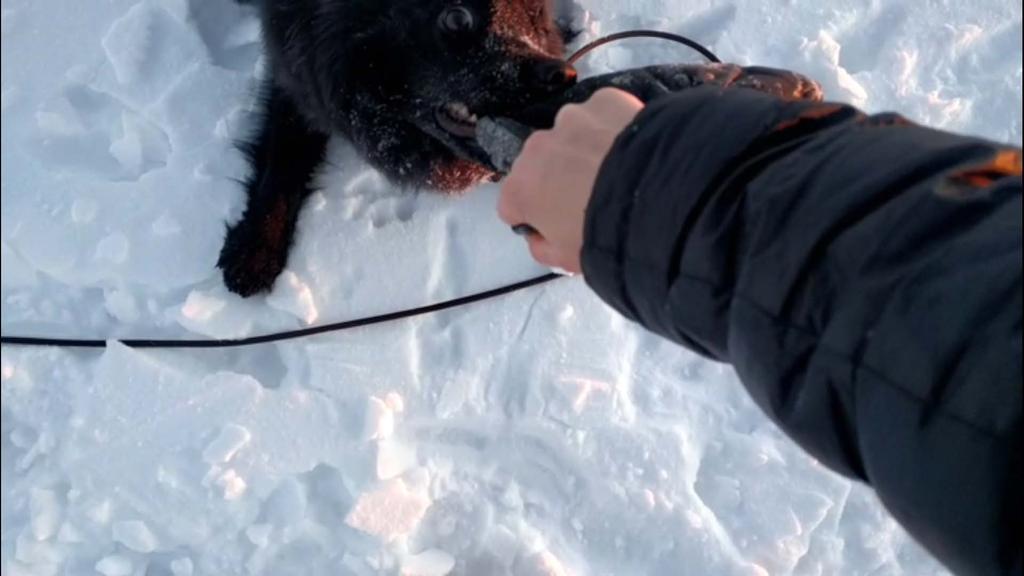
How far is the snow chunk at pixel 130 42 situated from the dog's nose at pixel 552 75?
4.65 ft

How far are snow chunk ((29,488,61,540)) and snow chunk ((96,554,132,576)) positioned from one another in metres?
0.18

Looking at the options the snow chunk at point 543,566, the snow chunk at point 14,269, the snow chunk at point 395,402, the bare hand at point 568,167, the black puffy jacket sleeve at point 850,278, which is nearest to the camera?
the black puffy jacket sleeve at point 850,278

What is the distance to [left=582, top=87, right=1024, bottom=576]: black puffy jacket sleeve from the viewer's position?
758 mm

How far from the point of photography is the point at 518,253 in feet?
7.77

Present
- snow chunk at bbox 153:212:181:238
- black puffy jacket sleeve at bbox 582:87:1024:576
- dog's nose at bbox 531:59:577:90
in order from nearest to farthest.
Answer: black puffy jacket sleeve at bbox 582:87:1024:576 < dog's nose at bbox 531:59:577:90 < snow chunk at bbox 153:212:181:238

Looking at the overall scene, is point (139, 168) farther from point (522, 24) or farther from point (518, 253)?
point (522, 24)

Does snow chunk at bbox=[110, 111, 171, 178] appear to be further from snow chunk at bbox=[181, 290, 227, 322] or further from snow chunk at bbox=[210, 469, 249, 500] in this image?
snow chunk at bbox=[210, 469, 249, 500]

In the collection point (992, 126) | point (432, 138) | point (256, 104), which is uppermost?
point (992, 126)

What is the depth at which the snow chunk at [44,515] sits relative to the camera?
2350mm

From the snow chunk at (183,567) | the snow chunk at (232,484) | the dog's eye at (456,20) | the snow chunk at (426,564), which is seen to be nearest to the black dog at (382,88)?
the dog's eye at (456,20)

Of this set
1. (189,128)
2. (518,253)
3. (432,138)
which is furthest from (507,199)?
(189,128)

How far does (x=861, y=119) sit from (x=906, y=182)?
0.59 ft

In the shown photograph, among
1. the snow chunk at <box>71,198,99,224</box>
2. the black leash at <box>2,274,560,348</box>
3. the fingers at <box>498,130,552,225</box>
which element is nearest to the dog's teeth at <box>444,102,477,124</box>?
the fingers at <box>498,130,552,225</box>

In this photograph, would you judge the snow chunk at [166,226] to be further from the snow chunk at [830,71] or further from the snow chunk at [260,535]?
the snow chunk at [830,71]
